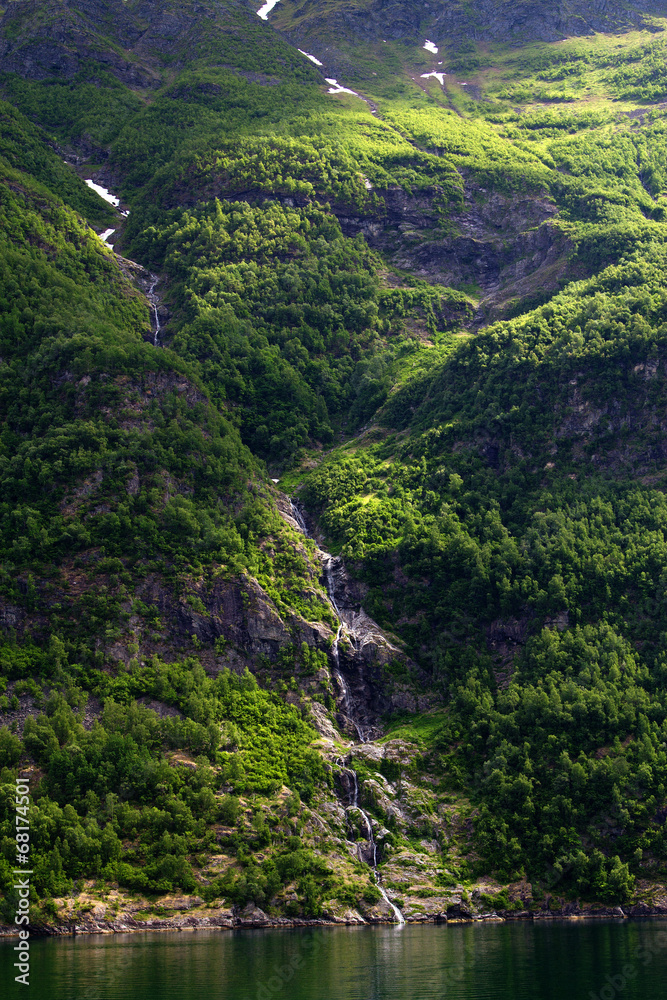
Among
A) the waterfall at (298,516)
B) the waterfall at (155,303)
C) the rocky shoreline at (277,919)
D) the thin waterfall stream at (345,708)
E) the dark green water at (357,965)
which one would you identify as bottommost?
the rocky shoreline at (277,919)

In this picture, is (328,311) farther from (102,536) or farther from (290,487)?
(102,536)

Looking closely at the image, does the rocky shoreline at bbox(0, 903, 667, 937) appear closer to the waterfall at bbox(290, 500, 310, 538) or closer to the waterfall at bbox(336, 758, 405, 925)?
the waterfall at bbox(336, 758, 405, 925)

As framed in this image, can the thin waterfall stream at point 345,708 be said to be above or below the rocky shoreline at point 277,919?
above

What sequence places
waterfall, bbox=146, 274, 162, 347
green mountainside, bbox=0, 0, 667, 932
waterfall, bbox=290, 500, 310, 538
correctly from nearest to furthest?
green mountainside, bbox=0, 0, 667, 932
waterfall, bbox=290, 500, 310, 538
waterfall, bbox=146, 274, 162, 347

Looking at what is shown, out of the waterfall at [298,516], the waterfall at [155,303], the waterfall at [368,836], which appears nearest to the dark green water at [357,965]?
the waterfall at [368,836]

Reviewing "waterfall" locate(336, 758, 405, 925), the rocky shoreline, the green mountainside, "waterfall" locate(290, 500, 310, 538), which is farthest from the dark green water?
"waterfall" locate(290, 500, 310, 538)

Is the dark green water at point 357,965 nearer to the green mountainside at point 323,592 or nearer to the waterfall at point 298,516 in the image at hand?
the green mountainside at point 323,592
